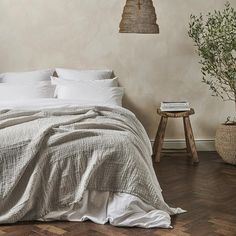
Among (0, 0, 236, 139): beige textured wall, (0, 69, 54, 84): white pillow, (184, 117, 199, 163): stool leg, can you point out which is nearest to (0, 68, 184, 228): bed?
(184, 117, 199, 163): stool leg

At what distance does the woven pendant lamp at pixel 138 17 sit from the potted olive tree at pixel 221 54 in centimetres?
67

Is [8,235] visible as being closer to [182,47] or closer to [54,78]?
[54,78]

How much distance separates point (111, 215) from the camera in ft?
8.91

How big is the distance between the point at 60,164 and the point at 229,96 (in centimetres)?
283

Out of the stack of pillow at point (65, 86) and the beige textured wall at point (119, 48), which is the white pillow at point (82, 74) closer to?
the stack of pillow at point (65, 86)

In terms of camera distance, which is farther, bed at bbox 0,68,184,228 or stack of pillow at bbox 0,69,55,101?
stack of pillow at bbox 0,69,55,101

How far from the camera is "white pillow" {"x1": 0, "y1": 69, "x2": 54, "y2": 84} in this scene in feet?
15.3

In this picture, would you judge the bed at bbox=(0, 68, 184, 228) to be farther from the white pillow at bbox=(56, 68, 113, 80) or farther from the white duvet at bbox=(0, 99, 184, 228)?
the white pillow at bbox=(56, 68, 113, 80)

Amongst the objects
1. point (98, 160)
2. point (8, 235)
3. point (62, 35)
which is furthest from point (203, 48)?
point (8, 235)

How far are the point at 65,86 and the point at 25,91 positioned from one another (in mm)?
415

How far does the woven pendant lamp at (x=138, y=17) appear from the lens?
4094 mm

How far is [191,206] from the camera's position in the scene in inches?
122

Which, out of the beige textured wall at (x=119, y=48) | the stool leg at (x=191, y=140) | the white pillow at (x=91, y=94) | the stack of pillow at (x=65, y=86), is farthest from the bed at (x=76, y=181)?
the beige textured wall at (x=119, y=48)

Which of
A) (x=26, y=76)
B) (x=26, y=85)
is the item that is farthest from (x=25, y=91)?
(x=26, y=76)
